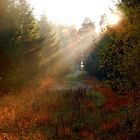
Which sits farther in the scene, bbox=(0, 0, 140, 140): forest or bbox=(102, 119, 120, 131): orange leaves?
bbox=(102, 119, 120, 131): orange leaves

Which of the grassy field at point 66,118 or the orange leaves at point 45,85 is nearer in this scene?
the grassy field at point 66,118

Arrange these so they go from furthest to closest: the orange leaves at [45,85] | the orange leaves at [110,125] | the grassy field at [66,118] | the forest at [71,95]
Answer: the orange leaves at [45,85]
the orange leaves at [110,125]
the grassy field at [66,118]
the forest at [71,95]

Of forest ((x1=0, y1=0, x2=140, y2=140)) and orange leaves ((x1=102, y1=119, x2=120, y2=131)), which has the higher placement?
forest ((x1=0, y1=0, x2=140, y2=140))

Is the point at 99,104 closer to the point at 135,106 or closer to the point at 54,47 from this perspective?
the point at 135,106

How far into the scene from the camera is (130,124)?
1711cm

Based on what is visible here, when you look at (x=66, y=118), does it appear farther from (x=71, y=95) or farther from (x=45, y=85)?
(x=45, y=85)

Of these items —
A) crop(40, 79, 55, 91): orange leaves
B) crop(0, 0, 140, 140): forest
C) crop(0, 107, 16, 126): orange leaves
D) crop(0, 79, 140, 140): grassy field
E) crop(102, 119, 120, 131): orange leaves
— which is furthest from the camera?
crop(40, 79, 55, 91): orange leaves

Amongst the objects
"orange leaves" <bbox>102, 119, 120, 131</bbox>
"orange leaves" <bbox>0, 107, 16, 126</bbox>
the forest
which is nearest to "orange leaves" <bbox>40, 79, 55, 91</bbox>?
the forest

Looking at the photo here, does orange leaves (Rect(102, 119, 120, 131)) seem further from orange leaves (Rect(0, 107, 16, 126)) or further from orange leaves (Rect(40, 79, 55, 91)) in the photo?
orange leaves (Rect(40, 79, 55, 91))

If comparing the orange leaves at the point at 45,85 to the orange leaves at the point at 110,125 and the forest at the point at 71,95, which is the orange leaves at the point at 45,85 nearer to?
the forest at the point at 71,95

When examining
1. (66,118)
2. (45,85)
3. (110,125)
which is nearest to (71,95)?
(66,118)

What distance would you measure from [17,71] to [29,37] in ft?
22.8

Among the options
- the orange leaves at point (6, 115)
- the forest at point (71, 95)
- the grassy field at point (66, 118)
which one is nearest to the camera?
the forest at point (71, 95)

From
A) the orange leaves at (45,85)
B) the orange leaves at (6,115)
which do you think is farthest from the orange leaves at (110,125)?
the orange leaves at (45,85)
